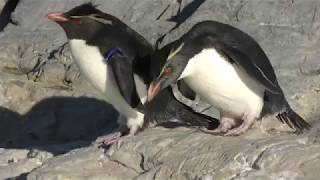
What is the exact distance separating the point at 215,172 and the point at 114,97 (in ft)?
3.92

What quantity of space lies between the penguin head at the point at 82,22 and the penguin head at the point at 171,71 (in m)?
0.77

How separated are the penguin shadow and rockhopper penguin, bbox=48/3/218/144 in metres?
1.36

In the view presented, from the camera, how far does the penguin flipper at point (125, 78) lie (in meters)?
5.30

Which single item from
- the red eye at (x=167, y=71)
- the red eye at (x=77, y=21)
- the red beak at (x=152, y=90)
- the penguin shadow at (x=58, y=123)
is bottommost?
the penguin shadow at (x=58, y=123)

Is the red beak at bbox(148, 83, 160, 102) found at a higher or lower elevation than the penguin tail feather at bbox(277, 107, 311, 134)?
higher

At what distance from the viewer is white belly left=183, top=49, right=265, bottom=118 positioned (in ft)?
16.1

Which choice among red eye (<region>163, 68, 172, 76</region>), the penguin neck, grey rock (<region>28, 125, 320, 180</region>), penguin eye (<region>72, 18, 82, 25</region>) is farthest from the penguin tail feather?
penguin eye (<region>72, 18, 82, 25</region>)

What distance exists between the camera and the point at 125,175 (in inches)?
196

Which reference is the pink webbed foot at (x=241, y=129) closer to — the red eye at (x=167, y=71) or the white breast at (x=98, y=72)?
the red eye at (x=167, y=71)

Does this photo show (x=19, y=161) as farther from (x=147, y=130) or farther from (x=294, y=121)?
(x=294, y=121)

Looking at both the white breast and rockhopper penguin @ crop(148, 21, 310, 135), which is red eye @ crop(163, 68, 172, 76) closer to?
rockhopper penguin @ crop(148, 21, 310, 135)

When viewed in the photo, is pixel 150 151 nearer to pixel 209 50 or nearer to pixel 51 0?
pixel 209 50

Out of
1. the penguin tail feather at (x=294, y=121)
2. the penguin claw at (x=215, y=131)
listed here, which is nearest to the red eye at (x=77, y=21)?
the penguin claw at (x=215, y=131)

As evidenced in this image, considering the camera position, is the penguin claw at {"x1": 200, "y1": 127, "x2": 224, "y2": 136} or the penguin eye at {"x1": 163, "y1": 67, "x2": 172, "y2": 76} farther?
the penguin claw at {"x1": 200, "y1": 127, "x2": 224, "y2": 136}
